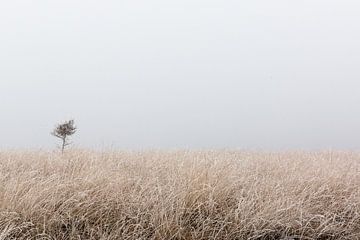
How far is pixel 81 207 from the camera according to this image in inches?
163

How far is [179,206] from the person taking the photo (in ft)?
13.7

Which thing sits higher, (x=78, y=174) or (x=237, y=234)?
(x=78, y=174)

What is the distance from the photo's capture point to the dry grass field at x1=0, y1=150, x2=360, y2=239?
390cm

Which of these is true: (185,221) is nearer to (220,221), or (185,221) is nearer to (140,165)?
(220,221)

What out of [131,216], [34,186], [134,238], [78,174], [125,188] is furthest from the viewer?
[78,174]

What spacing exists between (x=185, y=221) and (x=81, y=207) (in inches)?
36.3

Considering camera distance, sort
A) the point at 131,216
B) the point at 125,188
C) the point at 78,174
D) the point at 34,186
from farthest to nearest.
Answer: the point at 78,174, the point at 125,188, the point at 34,186, the point at 131,216

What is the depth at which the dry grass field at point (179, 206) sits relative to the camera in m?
3.90

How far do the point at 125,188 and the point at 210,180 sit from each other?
876 millimetres

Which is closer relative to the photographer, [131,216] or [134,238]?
[134,238]

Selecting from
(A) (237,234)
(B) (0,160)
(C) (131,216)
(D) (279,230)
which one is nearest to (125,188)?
(C) (131,216)

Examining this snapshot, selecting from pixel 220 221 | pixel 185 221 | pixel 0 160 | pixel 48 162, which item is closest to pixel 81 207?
pixel 185 221

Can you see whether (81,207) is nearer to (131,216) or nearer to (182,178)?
(131,216)

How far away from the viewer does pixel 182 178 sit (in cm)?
492
